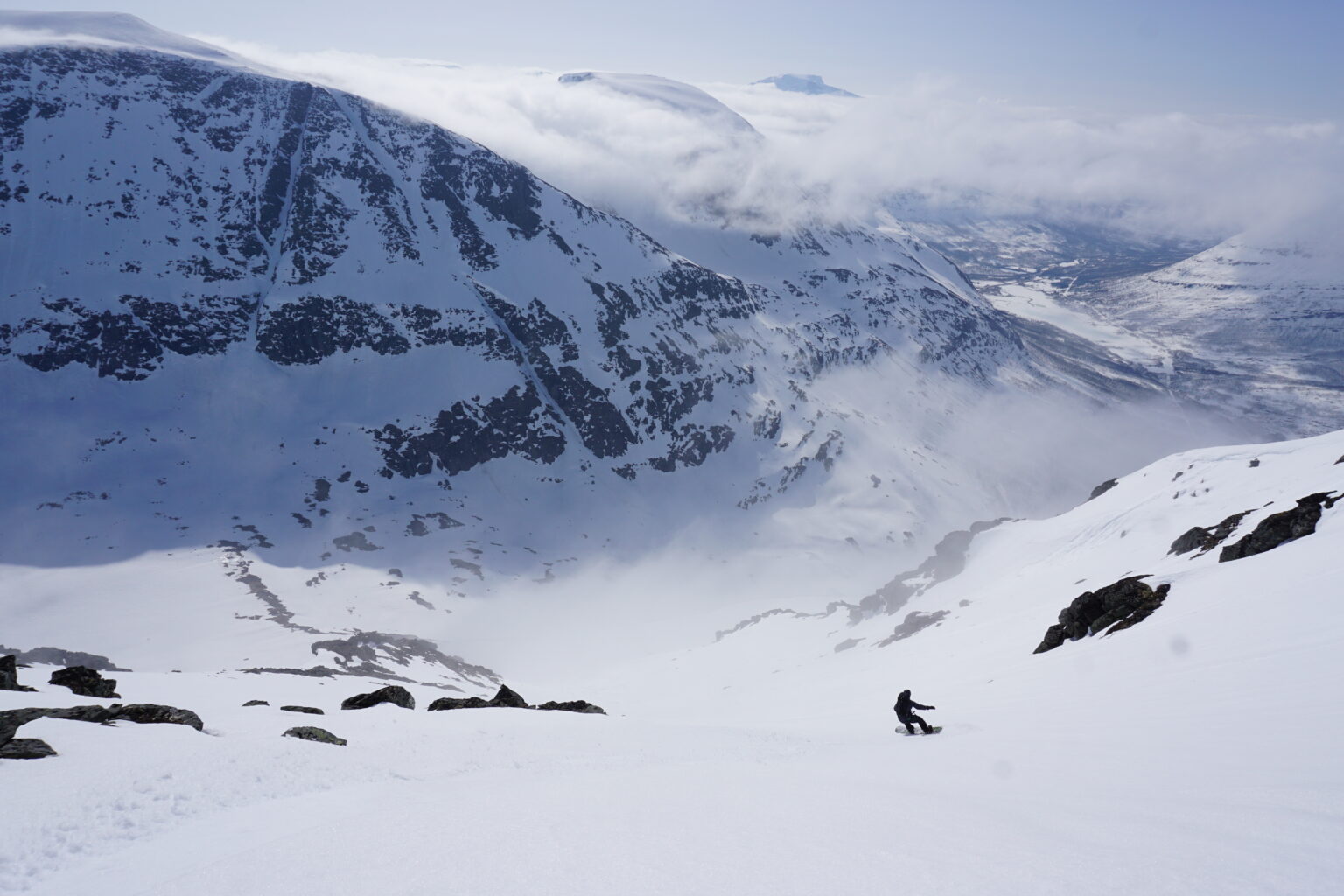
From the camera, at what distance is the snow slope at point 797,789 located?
253 inches

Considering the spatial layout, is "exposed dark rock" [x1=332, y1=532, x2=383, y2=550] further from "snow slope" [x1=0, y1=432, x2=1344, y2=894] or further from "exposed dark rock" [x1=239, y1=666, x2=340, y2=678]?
"snow slope" [x1=0, y1=432, x2=1344, y2=894]

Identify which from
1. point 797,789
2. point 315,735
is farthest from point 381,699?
point 797,789

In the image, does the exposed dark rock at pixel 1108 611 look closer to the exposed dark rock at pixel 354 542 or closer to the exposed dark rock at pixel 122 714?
the exposed dark rock at pixel 122 714

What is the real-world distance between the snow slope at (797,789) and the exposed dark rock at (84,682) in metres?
1.70

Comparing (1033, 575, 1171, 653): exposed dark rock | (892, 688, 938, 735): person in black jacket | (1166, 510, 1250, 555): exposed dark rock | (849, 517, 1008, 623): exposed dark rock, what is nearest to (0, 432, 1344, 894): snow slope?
(892, 688, 938, 735): person in black jacket

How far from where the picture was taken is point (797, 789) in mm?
10070

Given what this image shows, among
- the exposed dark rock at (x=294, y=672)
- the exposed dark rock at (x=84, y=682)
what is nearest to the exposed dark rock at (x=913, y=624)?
the exposed dark rock at (x=294, y=672)

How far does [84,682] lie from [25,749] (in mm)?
12261

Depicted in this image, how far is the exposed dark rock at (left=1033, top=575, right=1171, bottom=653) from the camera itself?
23.3 meters

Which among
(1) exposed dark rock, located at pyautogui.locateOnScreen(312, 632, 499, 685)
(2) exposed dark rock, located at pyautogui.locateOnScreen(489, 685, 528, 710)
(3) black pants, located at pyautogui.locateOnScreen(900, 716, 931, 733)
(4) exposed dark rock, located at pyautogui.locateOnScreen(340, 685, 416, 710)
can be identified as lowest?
(1) exposed dark rock, located at pyautogui.locateOnScreen(312, 632, 499, 685)

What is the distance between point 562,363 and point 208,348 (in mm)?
84197

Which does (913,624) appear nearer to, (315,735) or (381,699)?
(381,699)

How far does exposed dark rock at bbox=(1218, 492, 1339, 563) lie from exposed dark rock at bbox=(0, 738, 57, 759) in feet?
109

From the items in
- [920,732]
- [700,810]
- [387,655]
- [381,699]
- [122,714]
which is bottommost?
[387,655]
